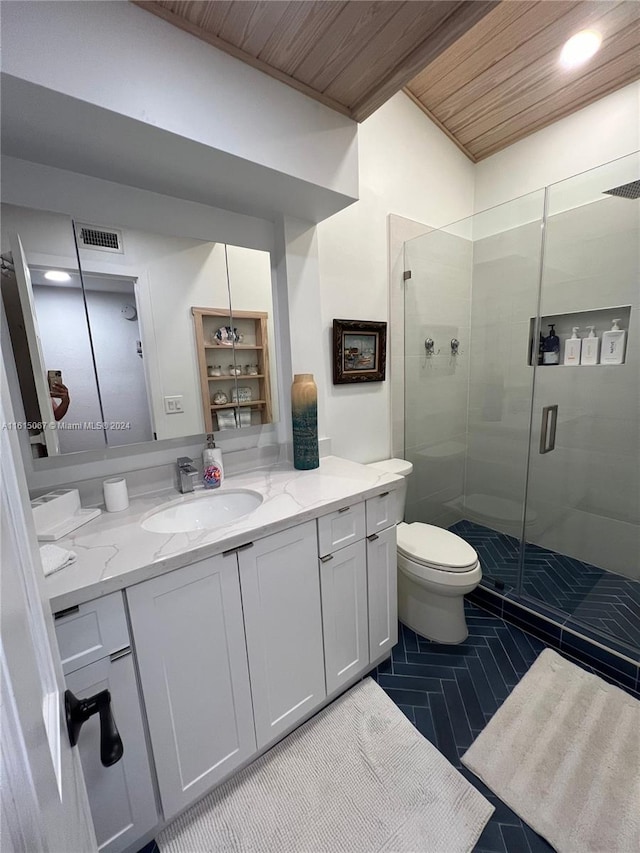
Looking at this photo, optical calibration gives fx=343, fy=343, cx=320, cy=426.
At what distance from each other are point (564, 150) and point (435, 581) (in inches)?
104

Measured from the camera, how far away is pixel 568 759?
126 centimetres

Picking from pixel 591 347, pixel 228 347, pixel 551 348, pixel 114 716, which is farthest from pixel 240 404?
pixel 591 347

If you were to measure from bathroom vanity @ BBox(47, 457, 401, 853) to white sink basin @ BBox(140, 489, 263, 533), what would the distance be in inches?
1.3

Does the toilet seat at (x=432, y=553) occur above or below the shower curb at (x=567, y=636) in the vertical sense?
above

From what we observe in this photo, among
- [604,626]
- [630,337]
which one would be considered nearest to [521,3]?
[630,337]

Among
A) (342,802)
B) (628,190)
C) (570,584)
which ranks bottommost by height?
(342,802)

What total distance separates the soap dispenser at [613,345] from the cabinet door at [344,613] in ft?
6.29

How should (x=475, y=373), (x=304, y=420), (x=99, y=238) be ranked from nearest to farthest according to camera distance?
(x=99, y=238)
(x=304, y=420)
(x=475, y=373)

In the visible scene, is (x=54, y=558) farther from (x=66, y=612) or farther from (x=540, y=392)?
(x=540, y=392)

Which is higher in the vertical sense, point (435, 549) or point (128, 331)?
point (128, 331)

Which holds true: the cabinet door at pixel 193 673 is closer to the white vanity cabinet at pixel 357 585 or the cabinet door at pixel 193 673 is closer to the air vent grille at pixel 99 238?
the white vanity cabinet at pixel 357 585

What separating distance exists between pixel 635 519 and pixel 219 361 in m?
2.55

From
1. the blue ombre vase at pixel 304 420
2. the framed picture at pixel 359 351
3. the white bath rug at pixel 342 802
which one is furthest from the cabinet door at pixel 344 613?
the framed picture at pixel 359 351

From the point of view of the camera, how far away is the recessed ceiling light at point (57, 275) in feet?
3.93
